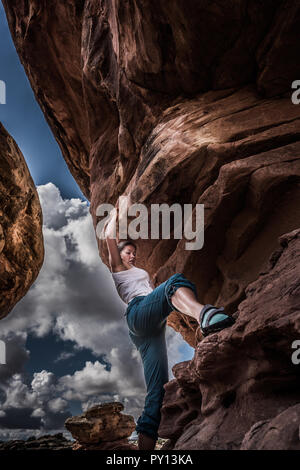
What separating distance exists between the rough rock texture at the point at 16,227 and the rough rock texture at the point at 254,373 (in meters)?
12.8

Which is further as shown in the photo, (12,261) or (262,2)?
(12,261)

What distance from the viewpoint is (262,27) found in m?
5.94

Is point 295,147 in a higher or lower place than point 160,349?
higher

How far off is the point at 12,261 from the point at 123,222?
9470mm

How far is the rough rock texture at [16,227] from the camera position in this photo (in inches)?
507

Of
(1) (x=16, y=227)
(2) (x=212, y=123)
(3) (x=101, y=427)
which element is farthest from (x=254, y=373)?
(3) (x=101, y=427)

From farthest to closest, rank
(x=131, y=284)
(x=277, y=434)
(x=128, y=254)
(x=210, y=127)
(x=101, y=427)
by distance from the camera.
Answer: (x=101, y=427), (x=210, y=127), (x=128, y=254), (x=131, y=284), (x=277, y=434)

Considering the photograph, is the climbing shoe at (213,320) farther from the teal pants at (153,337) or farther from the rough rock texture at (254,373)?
the teal pants at (153,337)

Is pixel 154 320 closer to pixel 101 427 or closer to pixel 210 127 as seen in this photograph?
pixel 210 127

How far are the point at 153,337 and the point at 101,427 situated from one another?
14312 millimetres

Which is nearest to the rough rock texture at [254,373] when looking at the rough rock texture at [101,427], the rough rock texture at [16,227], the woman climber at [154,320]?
the woman climber at [154,320]

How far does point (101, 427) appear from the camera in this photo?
579 inches
